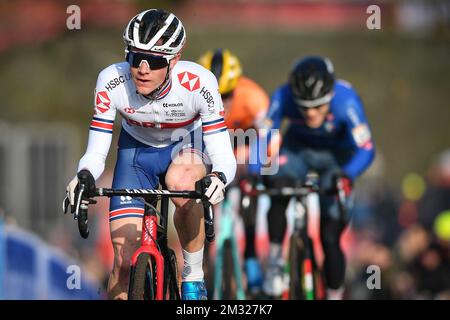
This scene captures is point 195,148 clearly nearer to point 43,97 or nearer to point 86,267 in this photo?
point 86,267

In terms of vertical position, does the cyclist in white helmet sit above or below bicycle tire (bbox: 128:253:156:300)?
above

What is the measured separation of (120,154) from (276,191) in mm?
2429

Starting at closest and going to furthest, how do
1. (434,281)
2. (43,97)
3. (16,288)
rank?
(16,288)
(434,281)
(43,97)

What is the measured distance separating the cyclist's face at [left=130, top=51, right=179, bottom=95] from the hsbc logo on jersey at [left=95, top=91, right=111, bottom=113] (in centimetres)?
28

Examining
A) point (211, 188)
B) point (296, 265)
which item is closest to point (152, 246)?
point (211, 188)

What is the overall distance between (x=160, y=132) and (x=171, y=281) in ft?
3.88

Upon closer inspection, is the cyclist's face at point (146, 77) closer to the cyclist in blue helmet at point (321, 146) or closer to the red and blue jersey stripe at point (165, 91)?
the red and blue jersey stripe at point (165, 91)

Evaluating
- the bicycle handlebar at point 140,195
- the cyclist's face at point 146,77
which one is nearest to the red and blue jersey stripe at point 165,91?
the cyclist's face at point 146,77

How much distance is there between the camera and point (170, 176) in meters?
7.93

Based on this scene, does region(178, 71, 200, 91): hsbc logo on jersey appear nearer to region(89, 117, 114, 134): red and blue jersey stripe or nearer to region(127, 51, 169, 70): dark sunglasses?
region(127, 51, 169, 70): dark sunglasses

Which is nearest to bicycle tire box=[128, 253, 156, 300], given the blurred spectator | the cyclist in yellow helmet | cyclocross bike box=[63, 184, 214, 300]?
cyclocross bike box=[63, 184, 214, 300]

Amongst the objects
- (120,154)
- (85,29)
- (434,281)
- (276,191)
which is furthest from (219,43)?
(120,154)

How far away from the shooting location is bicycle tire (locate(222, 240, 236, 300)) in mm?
10633

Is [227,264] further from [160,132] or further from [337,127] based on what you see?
[160,132]
